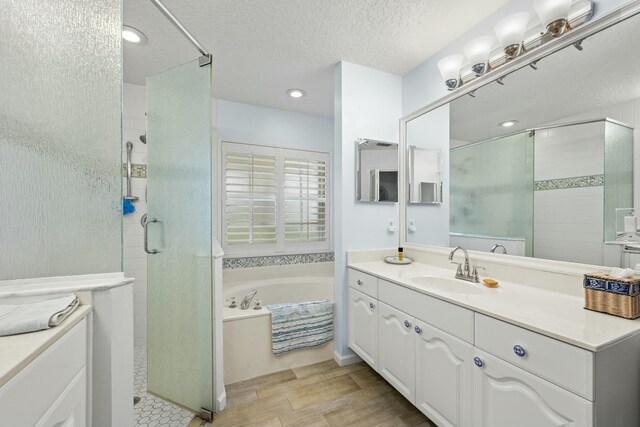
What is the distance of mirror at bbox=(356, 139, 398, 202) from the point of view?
2092 mm

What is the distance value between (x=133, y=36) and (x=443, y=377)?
281 cm

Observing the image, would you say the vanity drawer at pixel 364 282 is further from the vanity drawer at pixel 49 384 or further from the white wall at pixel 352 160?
the vanity drawer at pixel 49 384

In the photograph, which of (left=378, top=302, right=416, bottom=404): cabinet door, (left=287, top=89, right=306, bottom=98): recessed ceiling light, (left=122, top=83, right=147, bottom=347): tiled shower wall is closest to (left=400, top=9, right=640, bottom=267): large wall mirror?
(left=378, top=302, right=416, bottom=404): cabinet door

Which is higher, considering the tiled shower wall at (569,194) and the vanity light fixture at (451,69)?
the vanity light fixture at (451,69)

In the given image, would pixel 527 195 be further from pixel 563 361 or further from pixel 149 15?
pixel 149 15

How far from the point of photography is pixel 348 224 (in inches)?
81.5

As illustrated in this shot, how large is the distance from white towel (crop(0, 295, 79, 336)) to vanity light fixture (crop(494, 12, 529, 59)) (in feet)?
7.33

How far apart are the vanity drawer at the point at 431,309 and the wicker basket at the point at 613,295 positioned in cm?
45

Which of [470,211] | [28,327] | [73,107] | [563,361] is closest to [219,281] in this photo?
[28,327]

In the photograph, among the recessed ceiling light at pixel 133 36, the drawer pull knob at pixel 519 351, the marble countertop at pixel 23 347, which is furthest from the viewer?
the recessed ceiling light at pixel 133 36

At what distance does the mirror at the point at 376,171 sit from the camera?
209cm

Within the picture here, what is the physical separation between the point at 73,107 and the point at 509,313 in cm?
176

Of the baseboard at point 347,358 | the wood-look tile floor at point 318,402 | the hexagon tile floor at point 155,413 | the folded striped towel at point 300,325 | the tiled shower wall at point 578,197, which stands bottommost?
the hexagon tile floor at point 155,413

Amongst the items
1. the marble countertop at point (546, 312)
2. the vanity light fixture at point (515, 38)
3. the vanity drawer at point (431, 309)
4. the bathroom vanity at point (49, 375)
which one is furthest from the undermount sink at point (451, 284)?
the bathroom vanity at point (49, 375)
